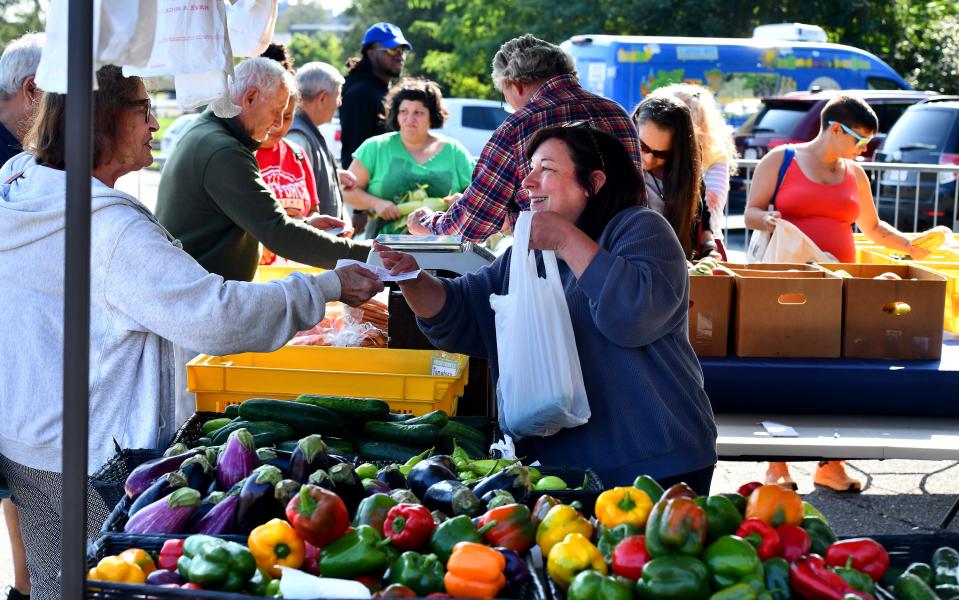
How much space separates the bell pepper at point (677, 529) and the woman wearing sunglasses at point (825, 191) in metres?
3.68

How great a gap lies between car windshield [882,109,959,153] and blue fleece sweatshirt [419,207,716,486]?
34.4ft

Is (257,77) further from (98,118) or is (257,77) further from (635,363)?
(635,363)

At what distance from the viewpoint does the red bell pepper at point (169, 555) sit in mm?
2078

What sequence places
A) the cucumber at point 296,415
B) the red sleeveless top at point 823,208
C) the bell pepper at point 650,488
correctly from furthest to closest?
1. the red sleeveless top at point 823,208
2. the cucumber at point 296,415
3. the bell pepper at point 650,488

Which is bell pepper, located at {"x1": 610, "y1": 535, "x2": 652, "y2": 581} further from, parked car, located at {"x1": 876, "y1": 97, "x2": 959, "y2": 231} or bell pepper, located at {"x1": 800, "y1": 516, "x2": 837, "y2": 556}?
parked car, located at {"x1": 876, "y1": 97, "x2": 959, "y2": 231}

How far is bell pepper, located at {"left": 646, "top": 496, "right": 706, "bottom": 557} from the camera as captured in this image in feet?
6.26

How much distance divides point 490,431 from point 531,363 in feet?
1.55

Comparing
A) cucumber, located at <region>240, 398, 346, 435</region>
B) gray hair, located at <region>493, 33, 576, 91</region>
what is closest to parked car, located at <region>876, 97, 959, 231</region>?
gray hair, located at <region>493, 33, 576, 91</region>

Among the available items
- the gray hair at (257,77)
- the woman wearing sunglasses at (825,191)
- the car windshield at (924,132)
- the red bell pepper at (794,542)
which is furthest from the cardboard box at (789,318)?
the car windshield at (924,132)

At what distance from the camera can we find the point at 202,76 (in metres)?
2.98

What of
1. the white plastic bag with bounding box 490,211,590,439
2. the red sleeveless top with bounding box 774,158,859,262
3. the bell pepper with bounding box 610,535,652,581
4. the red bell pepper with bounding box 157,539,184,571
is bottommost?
the red bell pepper with bounding box 157,539,184,571

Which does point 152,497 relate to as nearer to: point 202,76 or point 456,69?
point 202,76

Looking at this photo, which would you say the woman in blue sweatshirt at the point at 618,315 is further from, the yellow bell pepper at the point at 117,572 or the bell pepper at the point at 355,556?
the yellow bell pepper at the point at 117,572

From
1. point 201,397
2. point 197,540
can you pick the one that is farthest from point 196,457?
point 201,397
